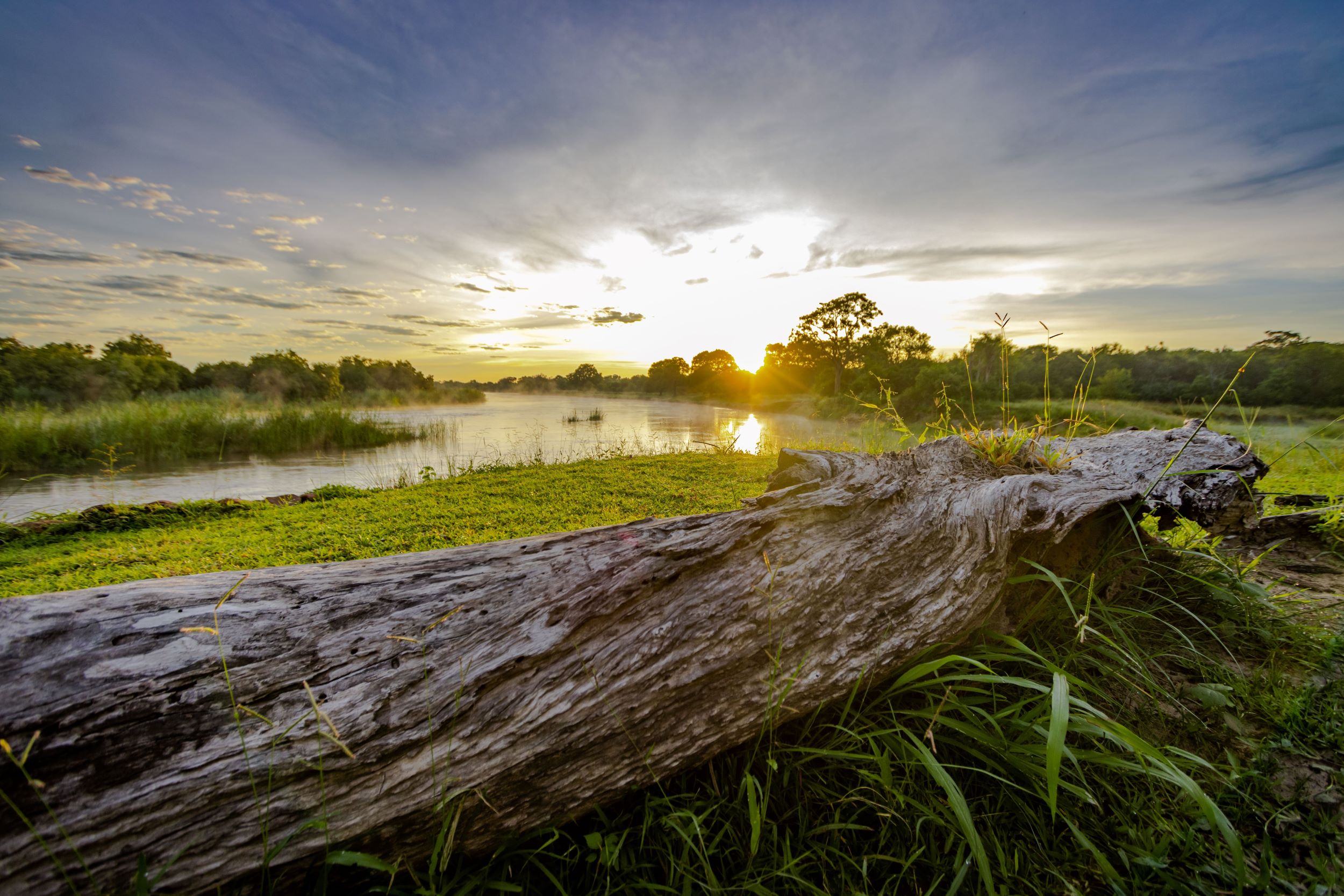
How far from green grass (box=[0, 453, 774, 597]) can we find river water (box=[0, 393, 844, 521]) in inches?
87.3

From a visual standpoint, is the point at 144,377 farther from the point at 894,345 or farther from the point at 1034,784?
the point at 894,345

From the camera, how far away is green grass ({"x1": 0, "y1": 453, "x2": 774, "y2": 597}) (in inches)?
152

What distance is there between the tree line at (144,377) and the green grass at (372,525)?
40.7 ft

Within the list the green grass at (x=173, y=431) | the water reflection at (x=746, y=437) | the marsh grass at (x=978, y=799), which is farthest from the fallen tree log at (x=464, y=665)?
the green grass at (x=173, y=431)

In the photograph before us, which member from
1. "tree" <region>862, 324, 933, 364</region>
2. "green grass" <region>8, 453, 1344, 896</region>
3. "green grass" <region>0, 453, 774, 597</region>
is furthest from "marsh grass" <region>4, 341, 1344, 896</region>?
"tree" <region>862, 324, 933, 364</region>

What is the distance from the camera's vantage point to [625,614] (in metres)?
1.58

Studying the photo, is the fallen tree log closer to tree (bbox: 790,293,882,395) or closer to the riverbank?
the riverbank

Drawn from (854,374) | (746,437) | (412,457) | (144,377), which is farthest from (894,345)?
(144,377)

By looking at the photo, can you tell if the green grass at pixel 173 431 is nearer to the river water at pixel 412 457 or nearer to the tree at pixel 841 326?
the river water at pixel 412 457

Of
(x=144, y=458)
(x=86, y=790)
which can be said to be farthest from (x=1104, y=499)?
(x=144, y=458)

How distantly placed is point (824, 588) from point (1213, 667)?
1468 mm

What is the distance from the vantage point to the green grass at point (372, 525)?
386 cm

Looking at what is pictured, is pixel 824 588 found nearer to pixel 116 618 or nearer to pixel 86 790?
pixel 86 790

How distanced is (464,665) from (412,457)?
40.0ft
